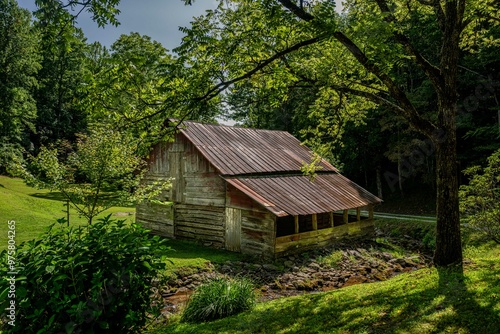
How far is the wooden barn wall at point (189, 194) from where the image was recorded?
16.8m

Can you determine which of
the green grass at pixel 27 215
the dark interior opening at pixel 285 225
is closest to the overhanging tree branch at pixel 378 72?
the dark interior opening at pixel 285 225

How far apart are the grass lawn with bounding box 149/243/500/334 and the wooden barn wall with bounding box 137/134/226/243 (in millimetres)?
9031

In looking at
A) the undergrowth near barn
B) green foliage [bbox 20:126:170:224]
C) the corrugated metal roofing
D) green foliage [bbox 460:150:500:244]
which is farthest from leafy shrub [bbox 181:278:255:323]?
the corrugated metal roofing

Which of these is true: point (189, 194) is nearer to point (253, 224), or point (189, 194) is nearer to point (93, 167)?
point (253, 224)

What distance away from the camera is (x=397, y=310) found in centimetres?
554

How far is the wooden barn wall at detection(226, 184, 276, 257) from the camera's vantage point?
14.7m

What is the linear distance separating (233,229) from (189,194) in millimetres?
3415

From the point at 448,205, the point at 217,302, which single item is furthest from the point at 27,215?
the point at 448,205

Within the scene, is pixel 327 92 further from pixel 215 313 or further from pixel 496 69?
pixel 496 69

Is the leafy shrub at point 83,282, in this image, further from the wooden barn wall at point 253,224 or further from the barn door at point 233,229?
the barn door at point 233,229

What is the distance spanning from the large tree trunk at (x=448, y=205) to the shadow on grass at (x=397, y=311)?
1.84 feet

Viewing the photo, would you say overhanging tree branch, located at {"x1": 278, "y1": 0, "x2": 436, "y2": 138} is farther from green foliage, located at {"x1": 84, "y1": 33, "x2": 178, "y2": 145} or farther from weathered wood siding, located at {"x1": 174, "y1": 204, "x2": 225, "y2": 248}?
weathered wood siding, located at {"x1": 174, "y1": 204, "x2": 225, "y2": 248}

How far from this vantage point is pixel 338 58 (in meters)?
8.82

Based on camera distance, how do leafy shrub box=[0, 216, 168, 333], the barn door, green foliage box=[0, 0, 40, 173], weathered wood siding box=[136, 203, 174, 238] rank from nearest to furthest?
leafy shrub box=[0, 216, 168, 333] → the barn door → weathered wood siding box=[136, 203, 174, 238] → green foliage box=[0, 0, 40, 173]
